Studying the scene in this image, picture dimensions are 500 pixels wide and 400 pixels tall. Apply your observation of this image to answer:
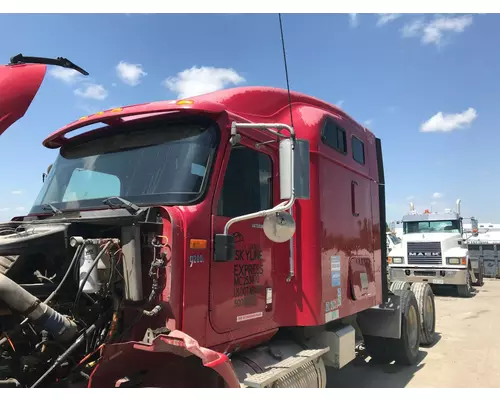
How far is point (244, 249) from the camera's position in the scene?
3502 mm

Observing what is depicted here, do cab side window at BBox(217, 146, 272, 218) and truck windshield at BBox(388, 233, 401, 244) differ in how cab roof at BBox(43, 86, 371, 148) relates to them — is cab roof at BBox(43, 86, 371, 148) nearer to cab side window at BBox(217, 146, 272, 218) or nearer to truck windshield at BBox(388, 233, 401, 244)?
cab side window at BBox(217, 146, 272, 218)

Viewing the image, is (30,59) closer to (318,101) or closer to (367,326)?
(318,101)

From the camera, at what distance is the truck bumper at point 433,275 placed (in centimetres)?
1408

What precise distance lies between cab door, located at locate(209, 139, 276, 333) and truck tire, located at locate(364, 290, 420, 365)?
3.41m

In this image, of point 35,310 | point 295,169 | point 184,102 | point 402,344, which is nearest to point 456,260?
point 402,344

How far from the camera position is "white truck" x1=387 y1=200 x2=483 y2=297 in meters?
14.3

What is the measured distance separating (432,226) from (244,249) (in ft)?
44.3

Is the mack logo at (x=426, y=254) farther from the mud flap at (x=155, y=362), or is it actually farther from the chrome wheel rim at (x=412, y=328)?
the mud flap at (x=155, y=362)

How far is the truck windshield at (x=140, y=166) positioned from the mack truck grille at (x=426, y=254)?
1307 cm

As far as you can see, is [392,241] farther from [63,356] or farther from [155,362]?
[63,356]

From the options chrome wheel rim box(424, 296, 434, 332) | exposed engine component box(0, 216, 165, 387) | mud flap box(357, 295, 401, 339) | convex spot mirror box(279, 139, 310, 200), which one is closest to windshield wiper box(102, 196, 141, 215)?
exposed engine component box(0, 216, 165, 387)

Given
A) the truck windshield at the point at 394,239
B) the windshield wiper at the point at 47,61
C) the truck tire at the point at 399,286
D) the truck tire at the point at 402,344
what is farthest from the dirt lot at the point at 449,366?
the truck windshield at the point at 394,239

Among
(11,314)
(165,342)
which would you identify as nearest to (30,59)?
(11,314)

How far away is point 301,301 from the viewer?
4023 mm
